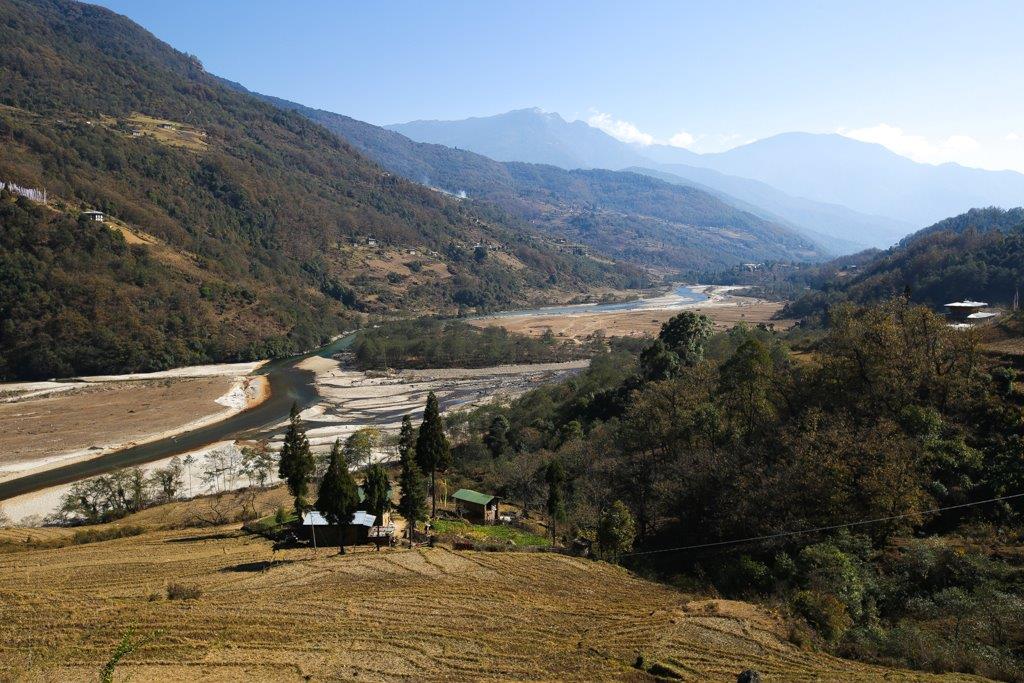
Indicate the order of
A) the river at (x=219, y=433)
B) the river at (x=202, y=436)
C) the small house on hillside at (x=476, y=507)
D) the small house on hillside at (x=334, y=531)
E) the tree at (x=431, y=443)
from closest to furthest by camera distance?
the small house on hillside at (x=334, y=531), the tree at (x=431, y=443), the small house on hillside at (x=476, y=507), the river at (x=202, y=436), the river at (x=219, y=433)

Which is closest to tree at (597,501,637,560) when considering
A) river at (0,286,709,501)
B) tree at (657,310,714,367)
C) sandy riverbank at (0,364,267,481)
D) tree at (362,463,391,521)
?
tree at (362,463,391,521)

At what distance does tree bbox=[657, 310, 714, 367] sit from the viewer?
4769 cm

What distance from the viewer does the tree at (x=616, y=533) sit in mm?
21641

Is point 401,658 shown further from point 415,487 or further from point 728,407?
point 728,407

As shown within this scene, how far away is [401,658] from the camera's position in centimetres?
1492

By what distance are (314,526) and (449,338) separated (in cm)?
6343

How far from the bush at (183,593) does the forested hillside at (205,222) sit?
218 feet

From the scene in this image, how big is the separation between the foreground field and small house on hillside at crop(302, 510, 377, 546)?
8.82 feet

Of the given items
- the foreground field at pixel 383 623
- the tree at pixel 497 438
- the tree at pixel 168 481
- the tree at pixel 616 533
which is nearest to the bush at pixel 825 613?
the foreground field at pixel 383 623

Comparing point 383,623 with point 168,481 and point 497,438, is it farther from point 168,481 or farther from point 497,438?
point 168,481

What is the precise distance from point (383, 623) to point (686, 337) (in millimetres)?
37591

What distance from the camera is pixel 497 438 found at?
1695 inches

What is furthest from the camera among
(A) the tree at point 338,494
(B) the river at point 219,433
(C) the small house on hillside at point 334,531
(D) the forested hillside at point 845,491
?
(B) the river at point 219,433

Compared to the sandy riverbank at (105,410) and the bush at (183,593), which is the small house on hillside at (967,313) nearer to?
the bush at (183,593)
